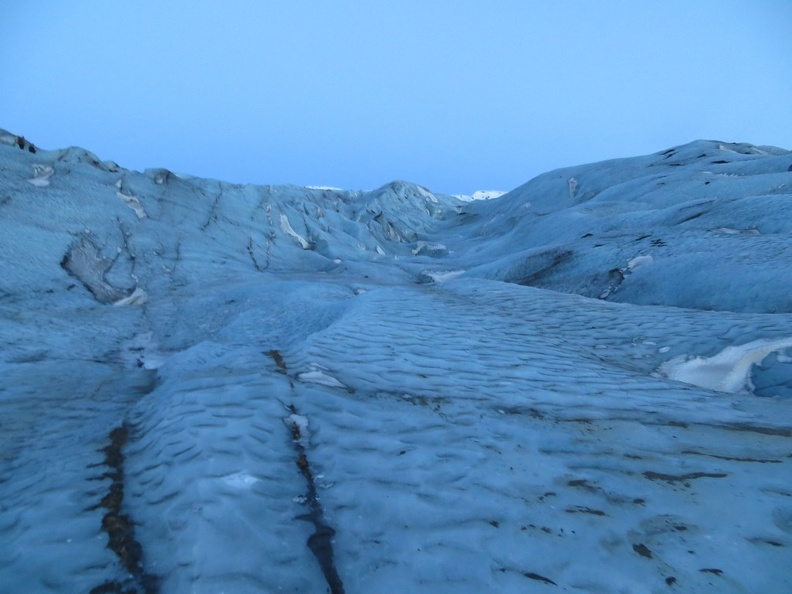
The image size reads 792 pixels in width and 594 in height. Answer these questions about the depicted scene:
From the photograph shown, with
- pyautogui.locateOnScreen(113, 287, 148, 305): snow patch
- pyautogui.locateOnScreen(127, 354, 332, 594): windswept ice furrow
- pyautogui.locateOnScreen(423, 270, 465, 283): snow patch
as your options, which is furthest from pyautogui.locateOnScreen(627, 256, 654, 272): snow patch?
pyautogui.locateOnScreen(113, 287, 148, 305): snow patch

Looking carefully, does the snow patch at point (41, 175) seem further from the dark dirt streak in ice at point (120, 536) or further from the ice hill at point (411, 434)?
the dark dirt streak in ice at point (120, 536)

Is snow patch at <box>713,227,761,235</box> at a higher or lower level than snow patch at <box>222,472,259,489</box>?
higher

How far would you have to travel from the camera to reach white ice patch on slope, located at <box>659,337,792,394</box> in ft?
8.11

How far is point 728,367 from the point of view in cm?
253

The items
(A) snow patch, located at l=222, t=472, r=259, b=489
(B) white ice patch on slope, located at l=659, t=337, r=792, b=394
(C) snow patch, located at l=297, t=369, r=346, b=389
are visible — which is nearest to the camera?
(A) snow patch, located at l=222, t=472, r=259, b=489

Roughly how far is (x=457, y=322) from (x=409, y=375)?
1260mm

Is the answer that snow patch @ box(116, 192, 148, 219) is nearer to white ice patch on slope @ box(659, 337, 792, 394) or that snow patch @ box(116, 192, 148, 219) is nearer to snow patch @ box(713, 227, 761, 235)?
white ice patch on slope @ box(659, 337, 792, 394)

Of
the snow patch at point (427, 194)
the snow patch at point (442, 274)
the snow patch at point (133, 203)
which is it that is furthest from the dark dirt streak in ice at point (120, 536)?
the snow patch at point (427, 194)

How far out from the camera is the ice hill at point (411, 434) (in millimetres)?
1216

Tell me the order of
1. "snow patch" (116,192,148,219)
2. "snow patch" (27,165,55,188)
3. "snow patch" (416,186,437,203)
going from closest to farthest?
"snow patch" (27,165,55,188) → "snow patch" (116,192,148,219) → "snow patch" (416,186,437,203)

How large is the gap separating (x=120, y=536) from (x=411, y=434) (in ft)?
3.15

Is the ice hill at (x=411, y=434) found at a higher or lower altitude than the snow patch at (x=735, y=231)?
lower

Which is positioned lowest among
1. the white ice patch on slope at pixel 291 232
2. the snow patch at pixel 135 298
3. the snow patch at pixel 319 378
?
the snow patch at pixel 319 378

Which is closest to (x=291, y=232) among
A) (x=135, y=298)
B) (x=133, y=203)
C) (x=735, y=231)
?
(x=133, y=203)
